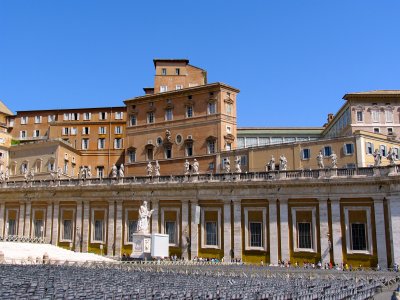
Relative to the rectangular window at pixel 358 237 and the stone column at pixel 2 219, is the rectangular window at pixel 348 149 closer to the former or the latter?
the rectangular window at pixel 358 237

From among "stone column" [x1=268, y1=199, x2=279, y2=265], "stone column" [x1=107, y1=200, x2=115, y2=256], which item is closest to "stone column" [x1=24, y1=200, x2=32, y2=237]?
"stone column" [x1=107, y1=200, x2=115, y2=256]

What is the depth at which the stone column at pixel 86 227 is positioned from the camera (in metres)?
49.2

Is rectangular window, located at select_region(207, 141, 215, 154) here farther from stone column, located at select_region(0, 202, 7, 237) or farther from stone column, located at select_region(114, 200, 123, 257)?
stone column, located at select_region(0, 202, 7, 237)

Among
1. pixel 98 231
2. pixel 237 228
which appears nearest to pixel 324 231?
pixel 237 228

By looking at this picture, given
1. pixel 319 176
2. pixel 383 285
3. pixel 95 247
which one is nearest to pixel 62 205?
pixel 95 247

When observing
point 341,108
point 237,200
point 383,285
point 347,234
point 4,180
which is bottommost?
point 383,285

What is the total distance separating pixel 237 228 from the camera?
4225 centimetres

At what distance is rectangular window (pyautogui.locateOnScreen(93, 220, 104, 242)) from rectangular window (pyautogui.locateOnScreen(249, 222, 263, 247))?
1589cm

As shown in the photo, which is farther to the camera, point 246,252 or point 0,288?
point 246,252

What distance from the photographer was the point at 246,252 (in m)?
41.5

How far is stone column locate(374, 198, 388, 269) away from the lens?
3622 cm

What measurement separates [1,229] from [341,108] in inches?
1872

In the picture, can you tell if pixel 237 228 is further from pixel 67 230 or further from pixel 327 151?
pixel 67 230

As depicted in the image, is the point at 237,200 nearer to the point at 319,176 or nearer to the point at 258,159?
the point at 319,176
